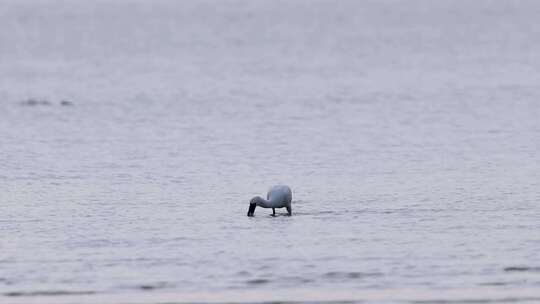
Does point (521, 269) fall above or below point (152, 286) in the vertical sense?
below

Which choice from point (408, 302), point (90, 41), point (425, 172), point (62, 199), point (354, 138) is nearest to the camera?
point (408, 302)

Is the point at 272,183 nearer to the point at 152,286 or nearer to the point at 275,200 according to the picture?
the point at 275,200

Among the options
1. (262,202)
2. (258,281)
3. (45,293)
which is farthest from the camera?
(262,202)

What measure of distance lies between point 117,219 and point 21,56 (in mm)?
76180

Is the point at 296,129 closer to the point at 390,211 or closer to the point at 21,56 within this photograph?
the point at 390,211

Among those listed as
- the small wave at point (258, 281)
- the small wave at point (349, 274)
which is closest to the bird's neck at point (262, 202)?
the small wave at point (349, 274)

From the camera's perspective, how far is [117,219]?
1081 inches

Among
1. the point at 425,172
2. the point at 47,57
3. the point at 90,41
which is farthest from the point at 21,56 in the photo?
the point at 425,172

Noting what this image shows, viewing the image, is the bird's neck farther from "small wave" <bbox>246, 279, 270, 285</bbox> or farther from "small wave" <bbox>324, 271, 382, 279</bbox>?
"small wave" <bbox>246, 279, 270, 285</bbox>

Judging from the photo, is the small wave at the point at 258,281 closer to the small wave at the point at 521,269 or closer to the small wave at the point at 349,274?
the small wave at the point at 349,274

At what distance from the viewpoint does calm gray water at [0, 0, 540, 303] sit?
2214cm

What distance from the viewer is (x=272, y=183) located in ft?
106

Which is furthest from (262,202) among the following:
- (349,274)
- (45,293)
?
(45,293)

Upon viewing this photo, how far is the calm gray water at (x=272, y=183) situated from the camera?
2214 cm
